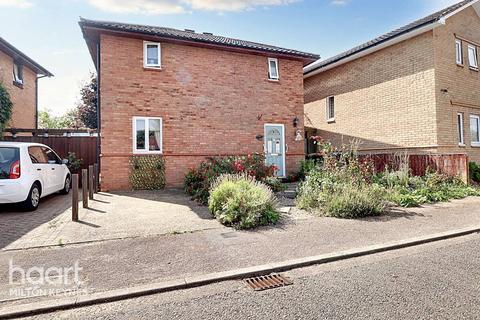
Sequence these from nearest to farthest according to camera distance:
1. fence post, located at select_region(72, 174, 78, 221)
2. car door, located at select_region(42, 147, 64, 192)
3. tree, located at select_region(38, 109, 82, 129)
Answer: fence post, located at select_region(72, 174, 78, 221) < car door, located at select_region(42, 147, 64, 192) < tree, located at select_region(38, 109, 82, 129)

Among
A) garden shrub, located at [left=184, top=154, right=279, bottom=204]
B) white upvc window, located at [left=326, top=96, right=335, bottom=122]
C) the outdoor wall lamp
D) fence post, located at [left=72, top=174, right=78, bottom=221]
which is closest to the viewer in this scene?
fence post, located at [left=72, top=174, right=78, bottom=221]

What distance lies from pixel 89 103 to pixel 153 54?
13.0 meters

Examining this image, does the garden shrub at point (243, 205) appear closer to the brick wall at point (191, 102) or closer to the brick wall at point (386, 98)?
the brick wall at point (191, 102)

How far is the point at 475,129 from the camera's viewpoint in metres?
13.0

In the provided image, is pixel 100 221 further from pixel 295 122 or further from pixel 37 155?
pixel 295 122

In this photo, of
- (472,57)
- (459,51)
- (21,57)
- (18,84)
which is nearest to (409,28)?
(459,51)

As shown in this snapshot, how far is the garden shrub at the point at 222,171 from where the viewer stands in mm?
8523

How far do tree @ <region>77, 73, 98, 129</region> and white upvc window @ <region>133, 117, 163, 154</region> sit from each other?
12.5m

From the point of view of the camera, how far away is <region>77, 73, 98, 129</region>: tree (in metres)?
21.1

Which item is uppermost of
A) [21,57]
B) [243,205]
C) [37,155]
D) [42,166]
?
[21,57]

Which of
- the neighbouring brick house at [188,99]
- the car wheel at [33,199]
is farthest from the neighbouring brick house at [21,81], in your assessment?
the car wheel at [33,199]

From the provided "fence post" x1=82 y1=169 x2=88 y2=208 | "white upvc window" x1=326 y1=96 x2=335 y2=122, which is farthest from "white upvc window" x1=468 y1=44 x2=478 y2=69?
"fence post" x1=82 y1=169 x2=88 y2=208

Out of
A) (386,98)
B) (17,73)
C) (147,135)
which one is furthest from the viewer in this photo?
(17,73)

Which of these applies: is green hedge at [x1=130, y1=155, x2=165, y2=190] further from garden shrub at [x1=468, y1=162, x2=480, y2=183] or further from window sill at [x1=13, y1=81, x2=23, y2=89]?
garden shrub at [x1=468, y1=162, x2=480, y2=183]
